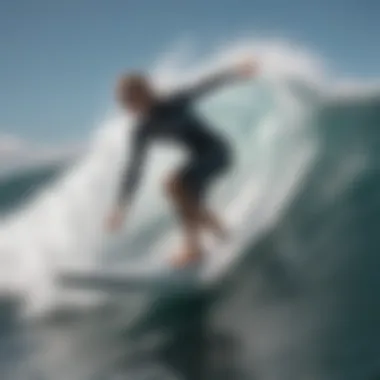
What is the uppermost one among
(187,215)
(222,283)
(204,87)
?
(204,87)

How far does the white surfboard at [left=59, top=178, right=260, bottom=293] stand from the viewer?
1.53 meters

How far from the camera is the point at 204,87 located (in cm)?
155

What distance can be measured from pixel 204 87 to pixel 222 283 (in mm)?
343

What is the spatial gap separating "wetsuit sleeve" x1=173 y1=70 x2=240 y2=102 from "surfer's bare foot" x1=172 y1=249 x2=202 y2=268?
264 mm

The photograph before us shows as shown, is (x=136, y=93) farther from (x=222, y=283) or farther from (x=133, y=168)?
(x=222, y=283)

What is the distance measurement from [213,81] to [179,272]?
34cm

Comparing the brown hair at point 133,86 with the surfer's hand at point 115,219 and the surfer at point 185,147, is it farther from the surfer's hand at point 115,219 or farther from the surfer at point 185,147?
the surfer's hand at point 115,219

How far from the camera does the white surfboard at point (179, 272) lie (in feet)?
5.01

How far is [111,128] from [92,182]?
10 centimetres

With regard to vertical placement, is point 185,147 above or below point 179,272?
above

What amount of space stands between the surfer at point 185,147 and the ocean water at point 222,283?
19 mm

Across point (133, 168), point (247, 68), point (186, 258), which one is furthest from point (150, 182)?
point (247, 68)

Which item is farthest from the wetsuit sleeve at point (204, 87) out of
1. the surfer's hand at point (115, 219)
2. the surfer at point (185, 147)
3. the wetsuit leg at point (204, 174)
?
the surfer's hand at point (115, 219)

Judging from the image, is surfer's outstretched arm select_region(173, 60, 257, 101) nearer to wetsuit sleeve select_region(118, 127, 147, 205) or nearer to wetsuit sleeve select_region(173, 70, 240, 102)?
wetsuit sleeve select_region(173, 70, 240, 102)
